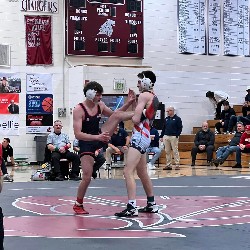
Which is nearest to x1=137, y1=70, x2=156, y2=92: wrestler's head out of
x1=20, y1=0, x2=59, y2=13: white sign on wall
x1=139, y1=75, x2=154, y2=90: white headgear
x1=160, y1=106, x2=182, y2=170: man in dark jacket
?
x1=139, y1=75, x2=154, y2=90: white headgear

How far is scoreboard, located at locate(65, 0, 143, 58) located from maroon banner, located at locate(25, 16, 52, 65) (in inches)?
29.4

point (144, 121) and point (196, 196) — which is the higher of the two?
point (144, 121)

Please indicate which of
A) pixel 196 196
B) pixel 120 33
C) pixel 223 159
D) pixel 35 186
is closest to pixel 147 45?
pixel 120 33

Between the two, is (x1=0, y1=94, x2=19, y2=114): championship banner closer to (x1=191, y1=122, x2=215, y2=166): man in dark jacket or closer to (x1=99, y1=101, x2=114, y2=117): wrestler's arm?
(x1=191, y1=122, x2=215, y2=166): man in dark jacket

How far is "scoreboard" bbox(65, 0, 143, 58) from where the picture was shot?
23.7m

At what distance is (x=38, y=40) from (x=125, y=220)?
55.1 feet

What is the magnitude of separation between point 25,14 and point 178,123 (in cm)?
725

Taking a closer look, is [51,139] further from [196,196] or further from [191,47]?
[191,47]

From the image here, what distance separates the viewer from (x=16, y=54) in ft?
76.9

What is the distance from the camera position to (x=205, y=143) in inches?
842

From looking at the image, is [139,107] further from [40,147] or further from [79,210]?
[40,147]

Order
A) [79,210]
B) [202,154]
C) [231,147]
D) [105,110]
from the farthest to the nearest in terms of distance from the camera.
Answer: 1. [202,154]
2. [231,147]
3. [105,110]
4. [79,210]

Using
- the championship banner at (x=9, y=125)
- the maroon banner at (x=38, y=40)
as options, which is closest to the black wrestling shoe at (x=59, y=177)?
the championship banner at (x=9, y=125)

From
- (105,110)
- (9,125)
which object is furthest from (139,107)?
(9,125)
